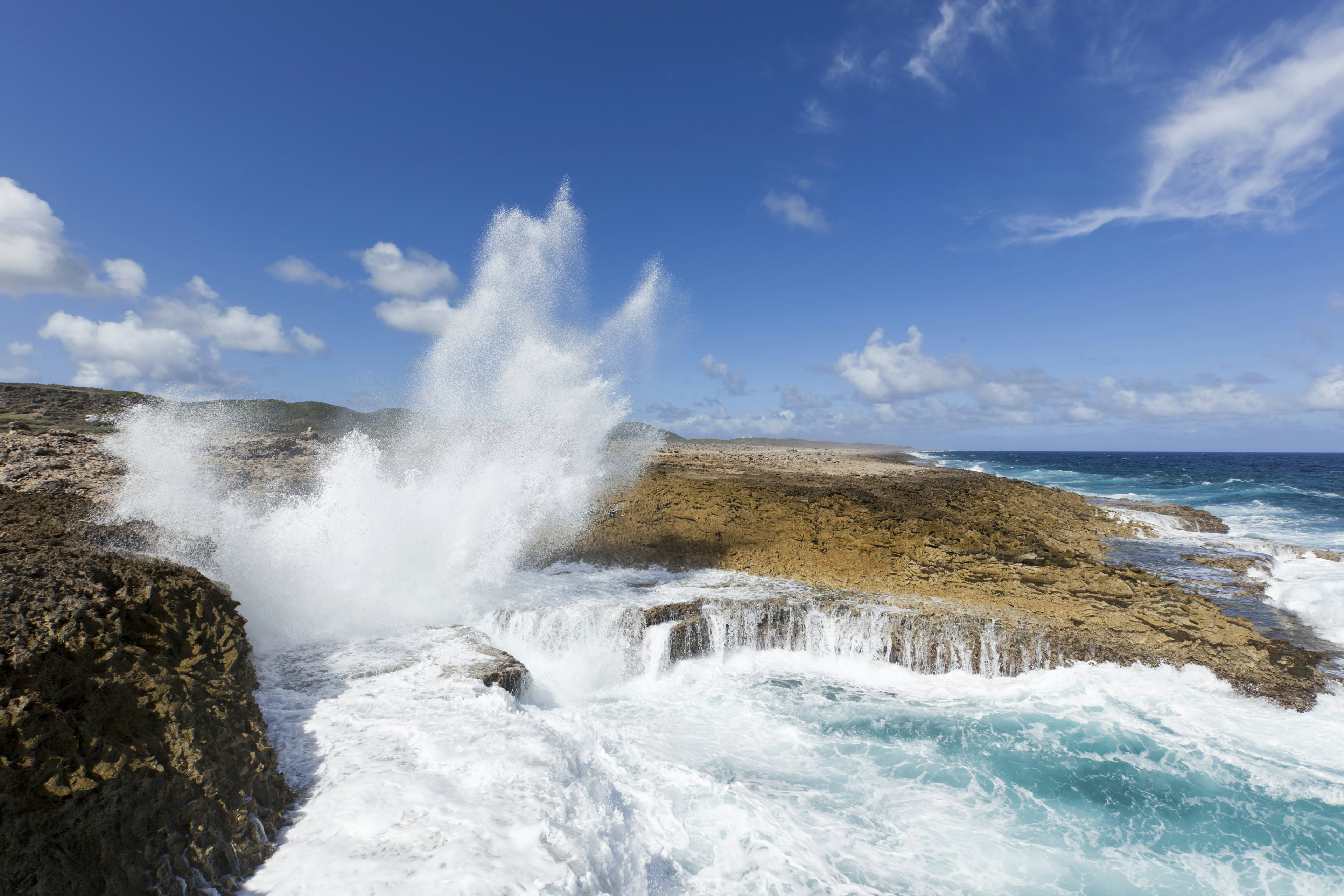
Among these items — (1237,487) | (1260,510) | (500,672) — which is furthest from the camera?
(1237,487)

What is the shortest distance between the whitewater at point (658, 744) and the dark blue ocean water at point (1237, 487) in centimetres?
1717

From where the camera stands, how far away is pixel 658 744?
6230mm

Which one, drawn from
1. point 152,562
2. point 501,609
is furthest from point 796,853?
point 152,562

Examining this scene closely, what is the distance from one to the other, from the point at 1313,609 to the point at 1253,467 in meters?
71.2

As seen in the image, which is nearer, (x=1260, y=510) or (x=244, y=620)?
(x=244, y=620)

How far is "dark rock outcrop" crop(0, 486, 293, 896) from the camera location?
2.98 metres

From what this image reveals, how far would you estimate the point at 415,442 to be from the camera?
14.1 metres

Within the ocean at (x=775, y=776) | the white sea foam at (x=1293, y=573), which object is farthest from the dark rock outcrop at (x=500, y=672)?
the white sea foam at (x=1293, y=573)

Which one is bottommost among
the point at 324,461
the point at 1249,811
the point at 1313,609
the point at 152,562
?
the point at 1249,811

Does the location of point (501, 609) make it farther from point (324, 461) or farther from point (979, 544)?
point (979, 544)

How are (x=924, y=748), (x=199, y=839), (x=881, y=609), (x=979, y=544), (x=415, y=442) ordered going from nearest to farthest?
(x=199, y=839) < (x=924, y=748) < (x=881, y=609) < (x=979, y=544) < (x=415, y=442)

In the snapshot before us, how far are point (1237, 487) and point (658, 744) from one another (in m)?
46.1

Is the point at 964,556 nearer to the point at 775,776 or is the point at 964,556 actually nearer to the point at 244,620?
the point at 775,776

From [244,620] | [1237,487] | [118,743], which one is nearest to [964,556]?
[244,620]
